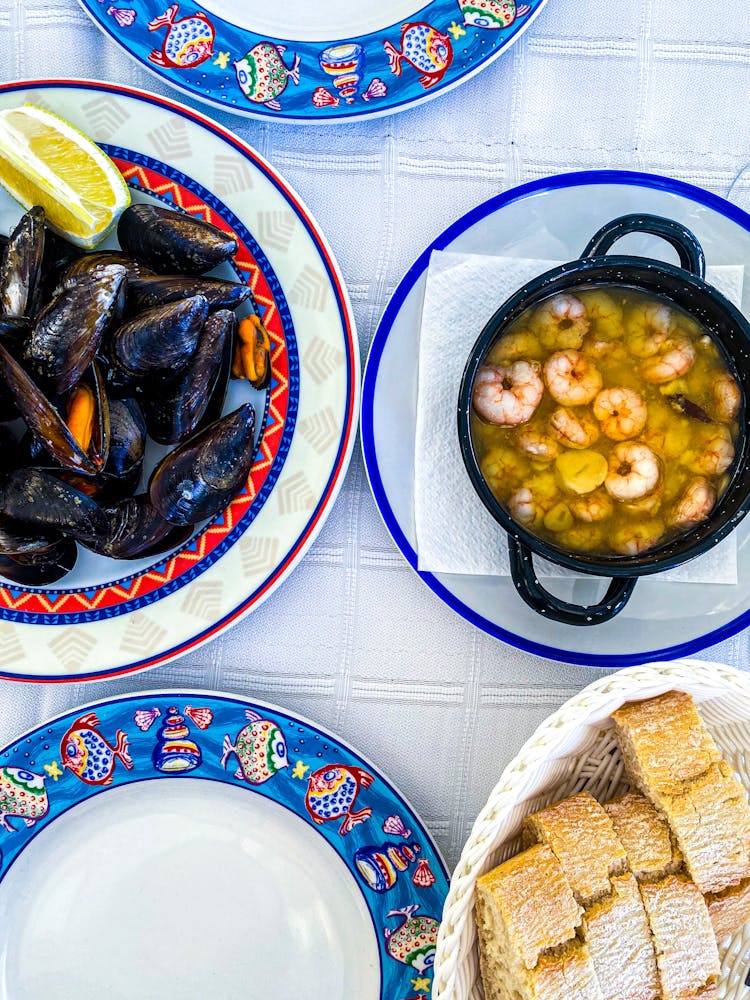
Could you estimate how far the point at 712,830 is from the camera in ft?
2.80

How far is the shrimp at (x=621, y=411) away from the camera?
0.91 metres

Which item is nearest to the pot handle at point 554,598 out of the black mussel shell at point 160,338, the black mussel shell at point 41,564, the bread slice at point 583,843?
Answer: the bread slice at point 583,843

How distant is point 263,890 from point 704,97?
1.15 meters

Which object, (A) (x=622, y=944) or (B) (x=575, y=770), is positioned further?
(B) (x=575, y=770)

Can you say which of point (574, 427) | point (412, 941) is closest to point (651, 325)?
point (574, 427)

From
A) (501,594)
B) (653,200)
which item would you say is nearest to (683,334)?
(653,200)

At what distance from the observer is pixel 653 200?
3.27ft

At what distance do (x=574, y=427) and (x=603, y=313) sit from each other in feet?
0.43

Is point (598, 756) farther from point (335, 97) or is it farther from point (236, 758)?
point (335, 97)

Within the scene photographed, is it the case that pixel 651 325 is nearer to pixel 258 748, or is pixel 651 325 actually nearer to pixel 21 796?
pixel 258 748

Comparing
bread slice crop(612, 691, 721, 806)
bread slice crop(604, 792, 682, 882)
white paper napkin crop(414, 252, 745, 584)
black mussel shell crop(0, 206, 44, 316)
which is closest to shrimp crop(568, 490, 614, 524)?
white paper napkin crop(414, 252, 745, 584)

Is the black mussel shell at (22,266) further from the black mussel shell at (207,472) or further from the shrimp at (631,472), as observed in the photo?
the shrimp at (631,472)

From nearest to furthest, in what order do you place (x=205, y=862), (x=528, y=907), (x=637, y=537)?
1. (x=528, y=907)
2. (x=637, y=537)
3. (x=205, y=862)

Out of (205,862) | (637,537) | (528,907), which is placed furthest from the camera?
(205,862)
